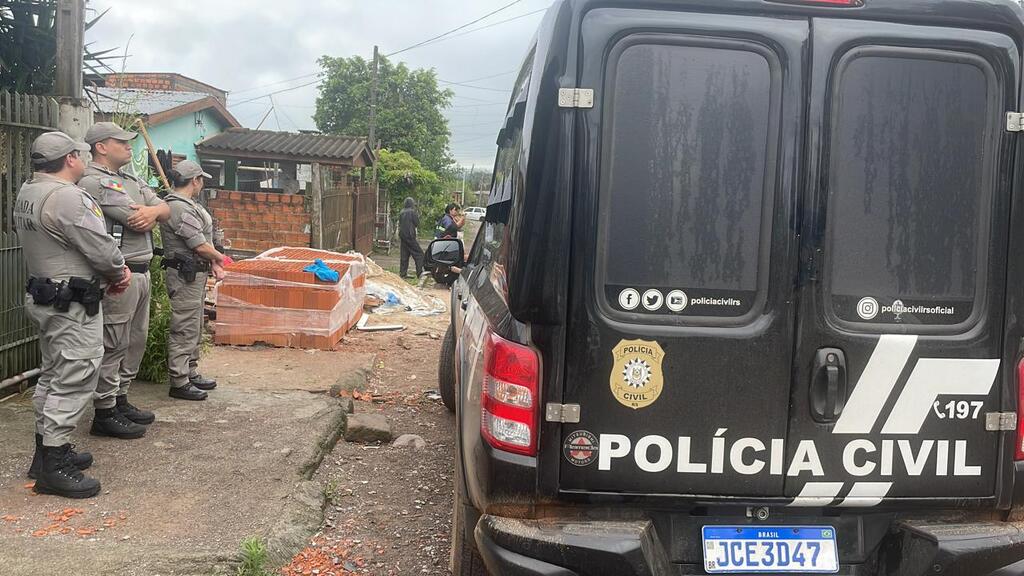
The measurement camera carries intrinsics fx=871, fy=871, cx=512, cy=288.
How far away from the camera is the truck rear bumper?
2.62 metres

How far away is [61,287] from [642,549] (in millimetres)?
3031

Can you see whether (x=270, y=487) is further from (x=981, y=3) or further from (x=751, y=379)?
(x=981, y=3)

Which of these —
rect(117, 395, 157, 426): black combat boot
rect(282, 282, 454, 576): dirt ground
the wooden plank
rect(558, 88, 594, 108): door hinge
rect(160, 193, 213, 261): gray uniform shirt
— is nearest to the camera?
rect(558, 88, 594, 108): door hinge

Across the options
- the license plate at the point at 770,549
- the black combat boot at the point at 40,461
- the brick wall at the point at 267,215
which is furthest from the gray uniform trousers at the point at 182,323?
the brick wall at the point at 267,215

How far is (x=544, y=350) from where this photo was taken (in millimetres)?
2676

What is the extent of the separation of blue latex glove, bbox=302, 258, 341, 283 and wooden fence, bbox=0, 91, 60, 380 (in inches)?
102

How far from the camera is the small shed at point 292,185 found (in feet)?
53.7

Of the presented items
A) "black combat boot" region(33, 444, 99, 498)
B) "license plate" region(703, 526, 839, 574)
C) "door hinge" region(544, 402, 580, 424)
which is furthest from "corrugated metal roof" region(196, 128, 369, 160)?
"license plate" region(703, 526, 839, 574)

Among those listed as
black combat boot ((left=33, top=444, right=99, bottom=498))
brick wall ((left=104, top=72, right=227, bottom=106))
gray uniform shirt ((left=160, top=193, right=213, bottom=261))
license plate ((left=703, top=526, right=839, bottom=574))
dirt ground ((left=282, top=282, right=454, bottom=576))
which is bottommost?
dirt ground ((left=282, top=282, right=454, bottom=576))

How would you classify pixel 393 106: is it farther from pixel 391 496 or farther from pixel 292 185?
pixel 391 496

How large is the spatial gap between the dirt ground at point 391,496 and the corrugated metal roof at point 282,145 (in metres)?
12.6

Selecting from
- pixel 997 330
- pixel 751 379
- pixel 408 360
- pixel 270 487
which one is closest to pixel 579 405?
pixel 751 379

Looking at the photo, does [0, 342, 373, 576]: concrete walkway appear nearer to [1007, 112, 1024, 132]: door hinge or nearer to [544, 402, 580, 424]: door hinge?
[544, 402, 580, 424]: door hinge

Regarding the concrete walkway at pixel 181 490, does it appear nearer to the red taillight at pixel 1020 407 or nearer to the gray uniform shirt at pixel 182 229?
the gray uniform shirt at pixel 182 229
